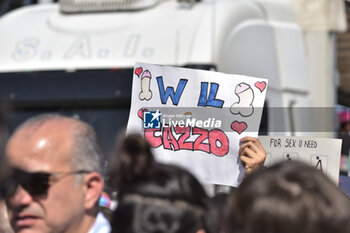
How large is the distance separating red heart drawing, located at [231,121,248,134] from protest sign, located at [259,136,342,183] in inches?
8.3

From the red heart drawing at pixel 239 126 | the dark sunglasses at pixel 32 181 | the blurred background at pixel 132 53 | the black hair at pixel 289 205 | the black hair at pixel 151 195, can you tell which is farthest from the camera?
the blurred background at pixel 132 53

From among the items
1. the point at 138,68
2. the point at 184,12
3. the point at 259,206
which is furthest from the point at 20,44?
the point at 259,206

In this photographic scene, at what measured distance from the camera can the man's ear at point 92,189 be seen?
2848 mm

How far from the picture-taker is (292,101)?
7.32 metres

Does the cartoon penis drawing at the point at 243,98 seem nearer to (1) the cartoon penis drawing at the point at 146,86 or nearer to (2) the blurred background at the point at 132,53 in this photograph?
(1) the cartoon penis drawing at the point at 146,86

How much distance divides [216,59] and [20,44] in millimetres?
1720

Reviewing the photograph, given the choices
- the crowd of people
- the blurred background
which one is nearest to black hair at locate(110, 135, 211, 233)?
the crowd of people

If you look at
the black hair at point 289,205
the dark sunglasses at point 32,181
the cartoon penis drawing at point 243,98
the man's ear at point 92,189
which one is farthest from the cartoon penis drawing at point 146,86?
the black hair at point 289,205

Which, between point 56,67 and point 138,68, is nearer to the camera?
point 138,68

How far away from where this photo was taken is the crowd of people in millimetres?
1969

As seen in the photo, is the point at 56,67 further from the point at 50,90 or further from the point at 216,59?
the point at 216,59

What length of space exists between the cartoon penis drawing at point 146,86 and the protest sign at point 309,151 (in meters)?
0.54

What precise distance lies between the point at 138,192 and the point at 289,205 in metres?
0.48

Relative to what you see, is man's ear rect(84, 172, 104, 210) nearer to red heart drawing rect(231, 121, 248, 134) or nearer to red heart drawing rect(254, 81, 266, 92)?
red heart drawing rect(231, 121, 248, 134)
